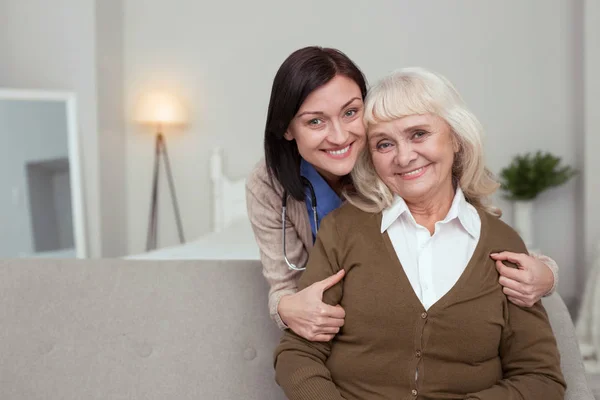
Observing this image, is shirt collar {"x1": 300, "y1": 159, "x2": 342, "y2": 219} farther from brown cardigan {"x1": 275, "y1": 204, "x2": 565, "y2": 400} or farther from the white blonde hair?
brown cardigan {"x1": 275, "y1": 204, "x2": 565, "y2": 400}

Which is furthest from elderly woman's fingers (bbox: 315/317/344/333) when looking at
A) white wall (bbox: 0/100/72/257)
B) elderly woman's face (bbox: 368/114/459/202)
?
white wall (bbox: 0/100/72/257)

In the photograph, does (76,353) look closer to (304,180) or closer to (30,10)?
(304,180)

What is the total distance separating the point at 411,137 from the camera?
1.24 meters

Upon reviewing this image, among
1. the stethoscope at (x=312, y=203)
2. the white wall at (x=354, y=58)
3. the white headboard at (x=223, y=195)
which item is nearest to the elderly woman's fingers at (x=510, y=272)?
the stethoscope at (x=312, y=203)

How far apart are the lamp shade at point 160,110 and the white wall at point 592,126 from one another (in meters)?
A: 2.65

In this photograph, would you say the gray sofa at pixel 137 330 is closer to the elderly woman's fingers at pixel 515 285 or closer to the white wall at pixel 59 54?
the elderly woman's fingers at pixel 515 285

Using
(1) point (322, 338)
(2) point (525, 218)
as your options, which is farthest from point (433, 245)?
(2) point (525, 218)

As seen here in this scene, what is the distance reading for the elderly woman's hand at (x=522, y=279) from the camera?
1.19 meters

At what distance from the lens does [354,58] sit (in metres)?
4.39

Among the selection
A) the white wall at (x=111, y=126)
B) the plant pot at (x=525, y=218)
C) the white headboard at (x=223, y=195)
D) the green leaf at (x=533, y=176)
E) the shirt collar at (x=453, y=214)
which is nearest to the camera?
the shirt collar at (x=453, y=214)

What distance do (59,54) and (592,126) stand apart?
11.3ft

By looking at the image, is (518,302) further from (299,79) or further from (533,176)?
(533,176)

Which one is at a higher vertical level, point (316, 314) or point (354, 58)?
point (354, 58)

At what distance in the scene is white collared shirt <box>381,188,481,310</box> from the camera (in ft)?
3.93
